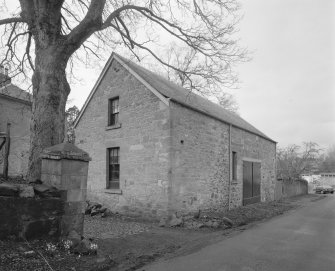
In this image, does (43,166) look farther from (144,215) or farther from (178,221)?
(144,215)

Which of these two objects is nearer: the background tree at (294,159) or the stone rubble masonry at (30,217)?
the stone rubble masonry at (30,217)

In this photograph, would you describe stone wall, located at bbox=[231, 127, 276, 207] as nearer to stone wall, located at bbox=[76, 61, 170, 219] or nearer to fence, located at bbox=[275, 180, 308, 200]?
fence, located at bbox=[275, 180, 308, 200]

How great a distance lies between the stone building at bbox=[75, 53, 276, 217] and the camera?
44.8 feet

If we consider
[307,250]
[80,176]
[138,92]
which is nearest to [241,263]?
[307,250]

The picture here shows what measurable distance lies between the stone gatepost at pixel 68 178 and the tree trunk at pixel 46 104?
1.44m

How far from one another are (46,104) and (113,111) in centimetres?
784

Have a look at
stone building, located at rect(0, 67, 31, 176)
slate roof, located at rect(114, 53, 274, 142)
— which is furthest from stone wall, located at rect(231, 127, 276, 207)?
stone building, located at rect(0, 67, 31, 176)

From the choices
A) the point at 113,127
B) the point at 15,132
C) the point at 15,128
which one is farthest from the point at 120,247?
the point at 15,128

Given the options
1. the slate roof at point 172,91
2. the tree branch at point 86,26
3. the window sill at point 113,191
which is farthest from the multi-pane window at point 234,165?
the tree branch at point 86,26

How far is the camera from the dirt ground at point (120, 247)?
591 cm

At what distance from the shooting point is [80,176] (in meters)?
7.66

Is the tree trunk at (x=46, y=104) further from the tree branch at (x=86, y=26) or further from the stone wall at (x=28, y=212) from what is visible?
the stone wall at (x=28, y=212)

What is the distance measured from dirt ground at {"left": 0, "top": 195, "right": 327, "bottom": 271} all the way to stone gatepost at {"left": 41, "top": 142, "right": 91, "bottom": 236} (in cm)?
70

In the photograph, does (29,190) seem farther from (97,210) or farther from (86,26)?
(97,210)
